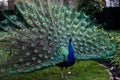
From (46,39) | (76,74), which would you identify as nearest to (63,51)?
(46,39)

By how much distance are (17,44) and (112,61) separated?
2.07m

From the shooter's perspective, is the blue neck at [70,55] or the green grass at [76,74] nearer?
the blue neck at [70,55]

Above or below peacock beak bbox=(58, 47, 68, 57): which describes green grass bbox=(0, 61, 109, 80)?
below

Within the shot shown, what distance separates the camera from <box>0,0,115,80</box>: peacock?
5.22 metres

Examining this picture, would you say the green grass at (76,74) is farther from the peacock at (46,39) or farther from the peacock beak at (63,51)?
the peacock beak at (63,51)

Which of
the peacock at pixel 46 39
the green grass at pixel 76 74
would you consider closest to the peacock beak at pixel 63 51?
the peacock at pixel 46 39

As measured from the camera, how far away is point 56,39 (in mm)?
5465

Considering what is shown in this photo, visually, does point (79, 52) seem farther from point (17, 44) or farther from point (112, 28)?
point (112, 28)

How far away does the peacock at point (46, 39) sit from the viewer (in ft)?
17.1

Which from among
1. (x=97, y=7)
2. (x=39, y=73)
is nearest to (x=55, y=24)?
(x=39, y=73)

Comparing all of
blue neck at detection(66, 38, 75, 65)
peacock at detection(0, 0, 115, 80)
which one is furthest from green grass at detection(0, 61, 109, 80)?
blue neck at detection(66, 38, 75, 65)

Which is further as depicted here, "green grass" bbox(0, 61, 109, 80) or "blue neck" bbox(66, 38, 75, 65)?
"green grass" bbox(0, 61, 109, 80)

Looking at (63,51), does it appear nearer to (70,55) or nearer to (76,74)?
(70,55)

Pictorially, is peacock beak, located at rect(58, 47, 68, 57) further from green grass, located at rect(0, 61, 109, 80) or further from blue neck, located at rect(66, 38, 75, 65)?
green grass, located at rect(0, 61, 109, 80)
